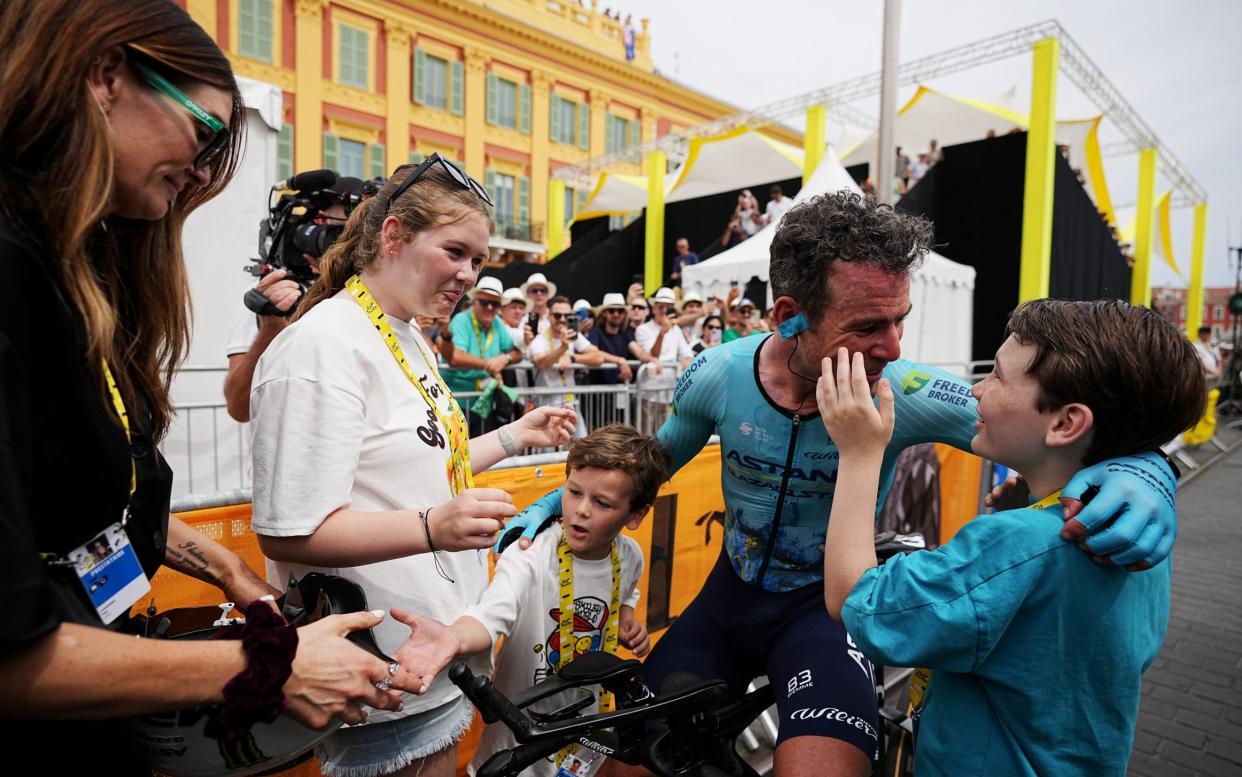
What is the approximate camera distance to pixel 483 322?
664 cm

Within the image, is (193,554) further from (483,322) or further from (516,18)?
(516,18)

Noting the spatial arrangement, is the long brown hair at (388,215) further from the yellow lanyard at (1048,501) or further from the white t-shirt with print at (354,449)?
the yellow lanyard at (1048,501)

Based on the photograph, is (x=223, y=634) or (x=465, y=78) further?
(x=465, y=78)

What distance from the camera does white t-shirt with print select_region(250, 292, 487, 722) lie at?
146 centimetres

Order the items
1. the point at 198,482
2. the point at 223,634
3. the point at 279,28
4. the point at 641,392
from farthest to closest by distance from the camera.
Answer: the point at 279,28 < the point at 641,392 < the point at 198,482 < the point at 223,634

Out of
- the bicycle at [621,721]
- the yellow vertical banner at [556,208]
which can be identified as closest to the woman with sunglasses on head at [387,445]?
the bicycle at [621,721]

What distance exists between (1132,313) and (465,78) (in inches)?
1342

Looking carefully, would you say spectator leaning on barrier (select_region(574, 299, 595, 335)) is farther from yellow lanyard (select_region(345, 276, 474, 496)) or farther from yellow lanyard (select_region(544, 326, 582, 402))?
yellow lanyard (select_region(345, 276, 474, 496))

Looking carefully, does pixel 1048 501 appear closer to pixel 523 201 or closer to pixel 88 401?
pixel 88 401

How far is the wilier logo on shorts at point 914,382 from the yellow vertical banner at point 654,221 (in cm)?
1908

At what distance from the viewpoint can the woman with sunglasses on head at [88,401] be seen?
845mm

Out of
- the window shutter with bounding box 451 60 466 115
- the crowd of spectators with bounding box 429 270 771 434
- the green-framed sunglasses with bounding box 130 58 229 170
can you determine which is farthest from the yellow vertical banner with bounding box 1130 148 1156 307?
the window shutter with bounding box 451 60 466 115

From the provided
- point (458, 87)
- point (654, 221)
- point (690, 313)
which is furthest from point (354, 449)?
point (458, 87)

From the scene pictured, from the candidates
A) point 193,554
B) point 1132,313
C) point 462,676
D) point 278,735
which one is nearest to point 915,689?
point 1132,313
